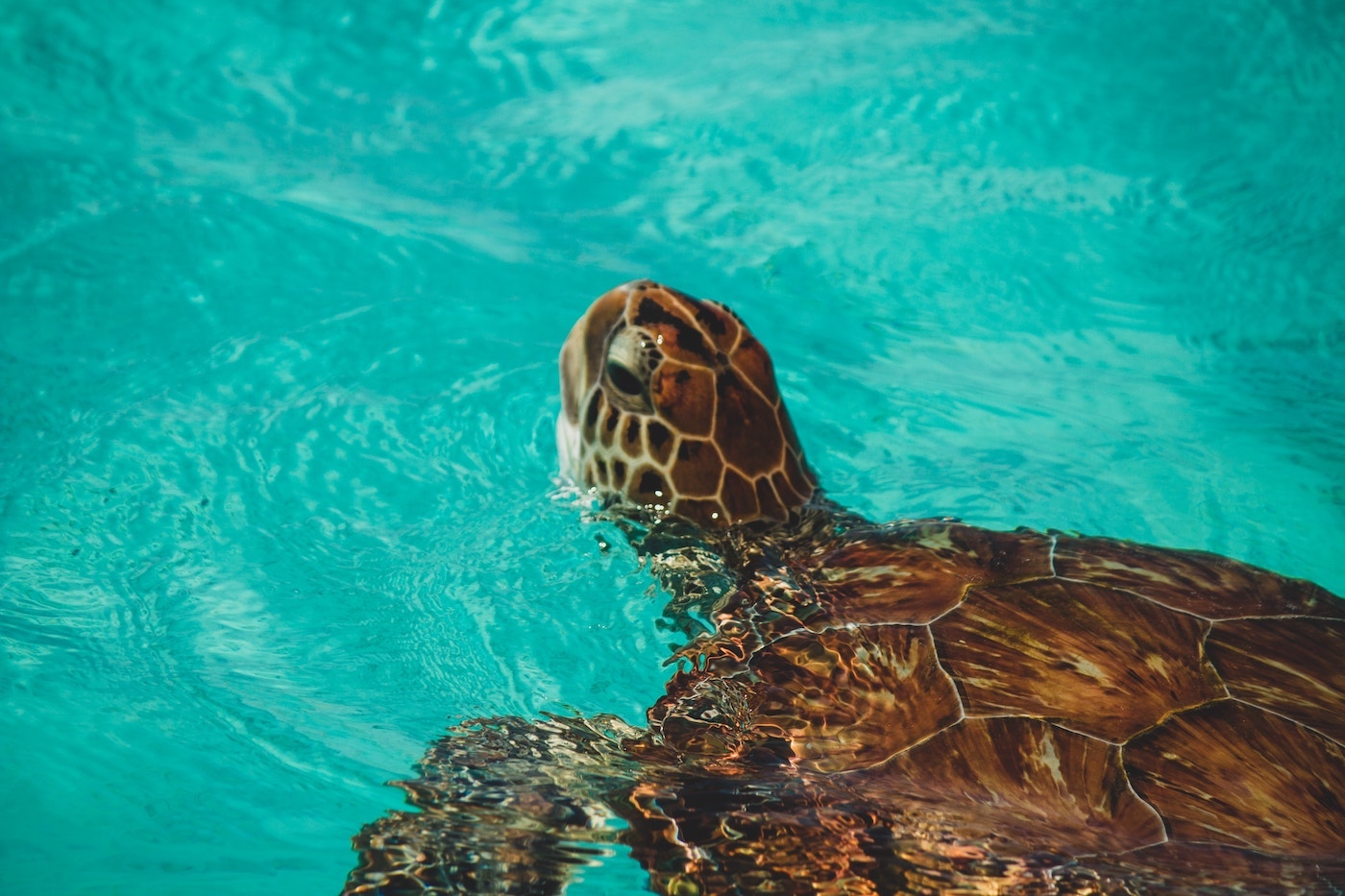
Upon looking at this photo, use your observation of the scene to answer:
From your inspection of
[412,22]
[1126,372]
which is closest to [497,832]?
[1126,372]

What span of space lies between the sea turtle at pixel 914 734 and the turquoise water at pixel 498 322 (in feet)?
0.68

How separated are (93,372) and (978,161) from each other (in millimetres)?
4472

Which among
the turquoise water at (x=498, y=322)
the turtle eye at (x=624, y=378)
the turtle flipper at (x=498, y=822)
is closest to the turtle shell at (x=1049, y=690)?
the turtle flipper at (x=498, y=822)

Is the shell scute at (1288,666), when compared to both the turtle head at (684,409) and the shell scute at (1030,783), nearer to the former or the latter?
the shell scute at (1030,783)

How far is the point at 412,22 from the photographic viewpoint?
21.9 feet

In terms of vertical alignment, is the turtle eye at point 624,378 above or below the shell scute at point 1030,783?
above

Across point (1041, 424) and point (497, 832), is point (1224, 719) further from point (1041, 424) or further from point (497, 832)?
point (1041, 424)

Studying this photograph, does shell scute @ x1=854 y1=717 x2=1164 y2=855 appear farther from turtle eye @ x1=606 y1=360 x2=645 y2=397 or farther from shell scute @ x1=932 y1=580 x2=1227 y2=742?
turtle eye @ x1=606 y1=360 x2=645 y2=397

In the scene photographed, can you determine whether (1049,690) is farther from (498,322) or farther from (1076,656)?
(498,322)

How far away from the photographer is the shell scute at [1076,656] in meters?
1.84

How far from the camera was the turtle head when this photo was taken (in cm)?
262

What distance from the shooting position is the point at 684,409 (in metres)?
2.63

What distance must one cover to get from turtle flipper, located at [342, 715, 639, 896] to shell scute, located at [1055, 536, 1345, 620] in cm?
107

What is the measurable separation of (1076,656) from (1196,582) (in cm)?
50
